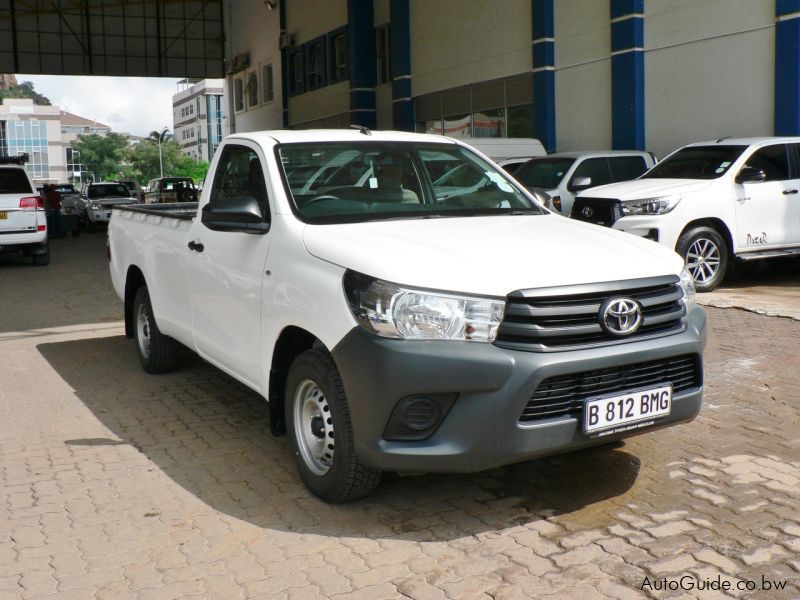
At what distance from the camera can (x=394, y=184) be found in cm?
529

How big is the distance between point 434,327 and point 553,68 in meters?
18.9

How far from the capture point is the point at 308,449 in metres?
4.53

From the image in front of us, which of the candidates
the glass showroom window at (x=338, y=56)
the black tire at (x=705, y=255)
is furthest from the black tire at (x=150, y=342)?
the glass showroom window at (x=338, y=56)

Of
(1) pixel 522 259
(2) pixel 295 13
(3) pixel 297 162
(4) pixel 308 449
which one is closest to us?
(1) pixel 522 259

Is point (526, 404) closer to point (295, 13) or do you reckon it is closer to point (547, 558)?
point (547, 558)

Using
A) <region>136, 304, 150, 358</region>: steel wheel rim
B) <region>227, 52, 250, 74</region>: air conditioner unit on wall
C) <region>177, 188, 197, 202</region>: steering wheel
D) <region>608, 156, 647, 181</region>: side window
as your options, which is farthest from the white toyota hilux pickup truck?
<region>227, 52, 250, 74</region>: air conditioner unit on wall

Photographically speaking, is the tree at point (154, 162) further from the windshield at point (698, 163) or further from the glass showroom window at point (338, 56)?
the windshield at point (698, 163)

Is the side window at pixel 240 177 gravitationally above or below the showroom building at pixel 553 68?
below

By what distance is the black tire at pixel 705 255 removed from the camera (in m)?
11.1

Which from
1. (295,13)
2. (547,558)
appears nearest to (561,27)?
(295,13)

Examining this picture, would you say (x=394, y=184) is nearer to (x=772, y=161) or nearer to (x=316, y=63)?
(x=772, y=161)

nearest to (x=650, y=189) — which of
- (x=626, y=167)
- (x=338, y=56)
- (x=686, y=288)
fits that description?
(x=626, y=167)

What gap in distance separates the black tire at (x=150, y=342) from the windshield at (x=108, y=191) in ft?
88.4

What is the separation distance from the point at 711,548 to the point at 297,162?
115 inches
